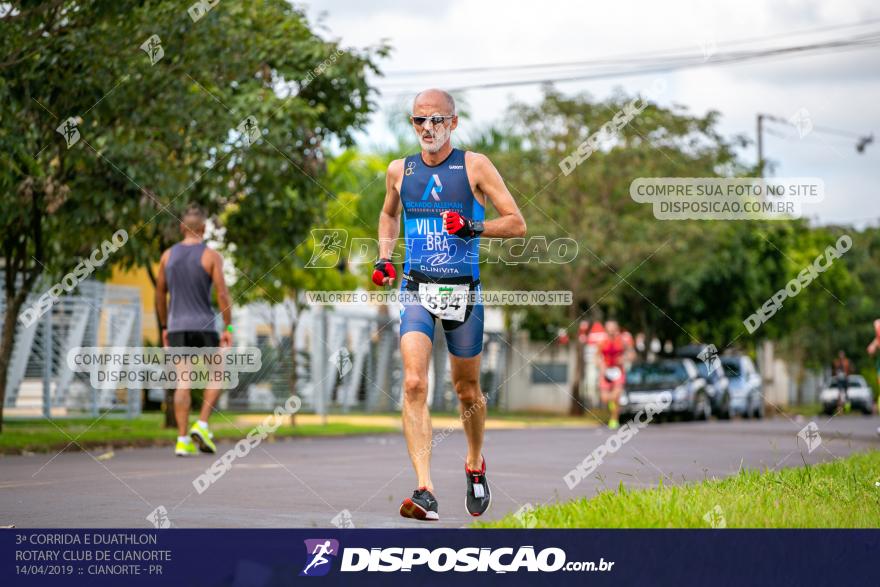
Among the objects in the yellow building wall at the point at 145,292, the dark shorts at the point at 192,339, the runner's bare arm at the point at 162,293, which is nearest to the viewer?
the dark shorts at the point at 192,339

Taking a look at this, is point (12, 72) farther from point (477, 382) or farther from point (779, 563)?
point (779, 563)

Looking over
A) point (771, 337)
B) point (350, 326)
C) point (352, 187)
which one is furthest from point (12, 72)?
point (771, 337)

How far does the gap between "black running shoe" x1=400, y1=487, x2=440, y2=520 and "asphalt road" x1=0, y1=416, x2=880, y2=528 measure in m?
0.05

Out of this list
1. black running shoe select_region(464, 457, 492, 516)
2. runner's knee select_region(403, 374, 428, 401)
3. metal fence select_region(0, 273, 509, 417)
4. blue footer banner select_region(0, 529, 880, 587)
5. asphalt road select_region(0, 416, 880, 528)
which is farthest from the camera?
metal fence select_region(0, 273, 509, 417)

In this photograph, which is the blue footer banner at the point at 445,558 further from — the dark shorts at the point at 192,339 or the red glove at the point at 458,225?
the dark shorts at the point at 192,339

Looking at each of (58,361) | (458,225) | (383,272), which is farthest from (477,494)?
(58,361)

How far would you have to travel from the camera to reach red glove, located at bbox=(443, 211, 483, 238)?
7.07m

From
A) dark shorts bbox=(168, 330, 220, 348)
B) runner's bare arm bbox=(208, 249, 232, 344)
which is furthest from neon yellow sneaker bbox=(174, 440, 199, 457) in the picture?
runner's bare arm bbox=(208, 249, 232, 344)

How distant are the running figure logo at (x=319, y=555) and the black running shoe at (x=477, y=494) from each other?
2330 millimetres

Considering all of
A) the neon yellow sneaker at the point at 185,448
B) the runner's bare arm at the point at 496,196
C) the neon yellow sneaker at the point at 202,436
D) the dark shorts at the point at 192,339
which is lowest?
the neon yellow sneaker at the point at 185,448

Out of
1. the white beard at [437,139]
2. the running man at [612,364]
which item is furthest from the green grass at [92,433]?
the white beard at [437,139]

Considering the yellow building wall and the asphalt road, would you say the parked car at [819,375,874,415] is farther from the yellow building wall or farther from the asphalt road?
the asphalt road

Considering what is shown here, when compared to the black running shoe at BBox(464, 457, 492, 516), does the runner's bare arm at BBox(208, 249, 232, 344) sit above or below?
above

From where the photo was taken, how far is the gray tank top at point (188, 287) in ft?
40.9
